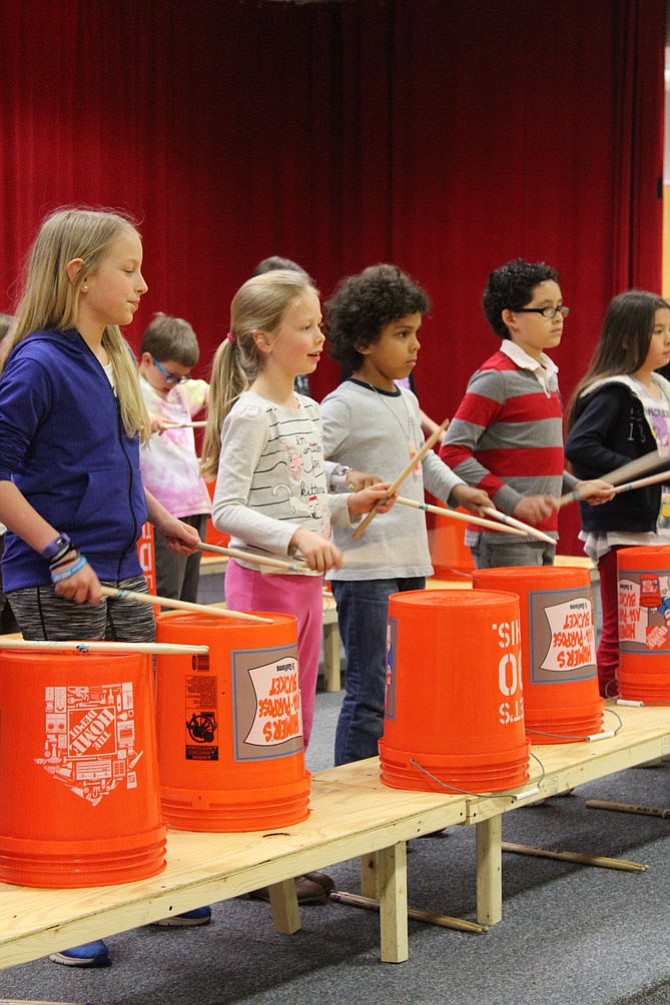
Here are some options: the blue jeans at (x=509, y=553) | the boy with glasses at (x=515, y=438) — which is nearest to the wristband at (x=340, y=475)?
the boy with glasses at (x=515, y=438)

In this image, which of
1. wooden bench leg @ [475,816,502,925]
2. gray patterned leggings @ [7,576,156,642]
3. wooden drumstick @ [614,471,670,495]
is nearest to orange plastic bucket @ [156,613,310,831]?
gray patterned leggings @ [7,576,156,642]

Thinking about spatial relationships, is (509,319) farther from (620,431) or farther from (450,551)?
(450,551)

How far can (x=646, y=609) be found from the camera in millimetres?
3121

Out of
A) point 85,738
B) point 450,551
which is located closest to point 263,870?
point 85,738

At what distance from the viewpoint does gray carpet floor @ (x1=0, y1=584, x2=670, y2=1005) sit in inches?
87.2

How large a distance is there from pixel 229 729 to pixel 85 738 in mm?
338

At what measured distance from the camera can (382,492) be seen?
265cm

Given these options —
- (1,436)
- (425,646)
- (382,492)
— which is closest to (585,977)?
(425,646)

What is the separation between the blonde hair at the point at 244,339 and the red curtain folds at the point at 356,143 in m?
4.41

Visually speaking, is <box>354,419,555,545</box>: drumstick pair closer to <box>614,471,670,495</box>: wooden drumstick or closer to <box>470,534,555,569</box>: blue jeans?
<box>470,534,555,569</box>: blue jeans

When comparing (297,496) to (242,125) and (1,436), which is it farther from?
(242,125)

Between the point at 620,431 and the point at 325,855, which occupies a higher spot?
the point at 620,431

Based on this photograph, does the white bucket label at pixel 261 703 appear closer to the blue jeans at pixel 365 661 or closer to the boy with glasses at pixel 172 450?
the blue jeans at pixel 365 661

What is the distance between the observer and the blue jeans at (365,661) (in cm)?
287
